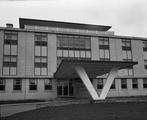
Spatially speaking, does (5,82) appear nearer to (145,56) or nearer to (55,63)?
(55,63)

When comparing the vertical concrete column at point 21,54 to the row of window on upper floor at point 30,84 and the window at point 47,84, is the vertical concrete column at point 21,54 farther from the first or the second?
the window at point 47,84

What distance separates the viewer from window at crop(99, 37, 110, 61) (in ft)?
106

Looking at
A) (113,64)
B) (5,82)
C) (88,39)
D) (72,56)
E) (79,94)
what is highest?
(88,39)

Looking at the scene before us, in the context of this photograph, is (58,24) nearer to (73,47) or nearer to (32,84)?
(73,47)

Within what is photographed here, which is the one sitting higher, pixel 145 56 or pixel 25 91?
pixel 145 56

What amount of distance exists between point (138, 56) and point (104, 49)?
6.76 m

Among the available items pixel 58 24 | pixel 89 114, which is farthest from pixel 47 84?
pixel 89 114

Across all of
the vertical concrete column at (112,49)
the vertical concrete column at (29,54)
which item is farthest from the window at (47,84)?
the vertical concrete column at (112,49)

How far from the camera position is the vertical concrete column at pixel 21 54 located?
28.0 meters

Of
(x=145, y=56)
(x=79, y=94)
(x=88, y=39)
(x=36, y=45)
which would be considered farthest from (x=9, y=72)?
(x=145, y=56)

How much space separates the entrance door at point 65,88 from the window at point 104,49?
728cm

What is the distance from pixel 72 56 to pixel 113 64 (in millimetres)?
13672

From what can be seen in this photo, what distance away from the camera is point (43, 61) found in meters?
29.3

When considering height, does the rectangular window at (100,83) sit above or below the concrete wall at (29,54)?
below
